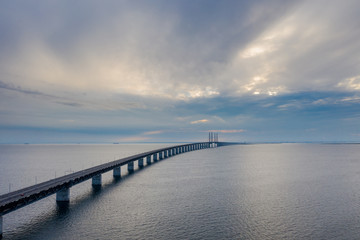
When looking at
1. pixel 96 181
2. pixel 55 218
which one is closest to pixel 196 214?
pixel 55 218

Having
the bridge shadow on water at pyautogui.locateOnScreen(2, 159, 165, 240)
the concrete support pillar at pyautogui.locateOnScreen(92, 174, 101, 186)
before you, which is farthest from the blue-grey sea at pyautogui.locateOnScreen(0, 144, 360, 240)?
the concrete support pillar at pyautogui.locateOnScreen(92, 174, 101, 186)

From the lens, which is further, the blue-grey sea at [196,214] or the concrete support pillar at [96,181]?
the concrete support pillar at [96,181]

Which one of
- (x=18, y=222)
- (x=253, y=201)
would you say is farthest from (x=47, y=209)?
(x=253, y=201)

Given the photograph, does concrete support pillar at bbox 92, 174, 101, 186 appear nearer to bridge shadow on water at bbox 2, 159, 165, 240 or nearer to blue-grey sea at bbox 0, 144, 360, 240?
blue-grey sea at bbox 0, 144, 360, 240

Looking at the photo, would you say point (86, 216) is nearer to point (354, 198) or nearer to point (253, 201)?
point (253, 201)

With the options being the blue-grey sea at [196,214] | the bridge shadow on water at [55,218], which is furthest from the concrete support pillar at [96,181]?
the bridge shadow on water at [55,218]

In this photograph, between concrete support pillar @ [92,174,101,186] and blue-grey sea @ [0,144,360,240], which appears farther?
concrete support pillar @ [92,174,101,186]

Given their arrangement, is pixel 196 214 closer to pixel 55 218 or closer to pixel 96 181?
pixel 55 218

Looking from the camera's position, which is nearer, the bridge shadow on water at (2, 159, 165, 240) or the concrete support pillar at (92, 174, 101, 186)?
the bridge shadow on water at (2, 159, 165, 240)

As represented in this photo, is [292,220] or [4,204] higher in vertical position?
[4,204]

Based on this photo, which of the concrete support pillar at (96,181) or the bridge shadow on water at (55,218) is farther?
the concrete support pillar at (96,181)

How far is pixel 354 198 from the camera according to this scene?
1695 inches

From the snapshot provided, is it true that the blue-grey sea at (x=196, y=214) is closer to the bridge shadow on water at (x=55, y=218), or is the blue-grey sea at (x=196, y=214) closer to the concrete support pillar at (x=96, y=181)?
the bridge shadow on water at (x=55, y=218)

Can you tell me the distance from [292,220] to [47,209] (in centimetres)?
3854
